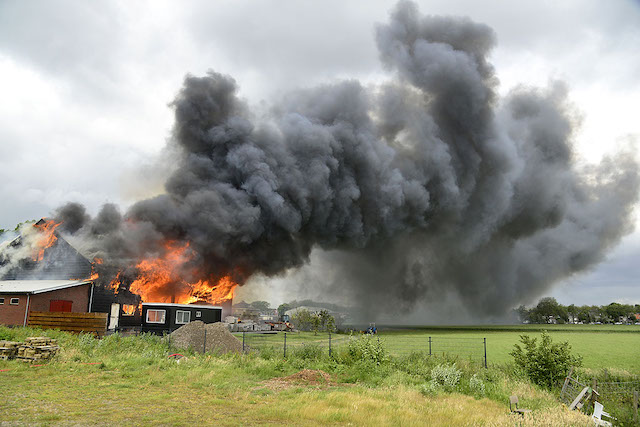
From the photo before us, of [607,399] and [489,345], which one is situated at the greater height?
[607,399]

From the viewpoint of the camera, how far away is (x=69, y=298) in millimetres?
29156

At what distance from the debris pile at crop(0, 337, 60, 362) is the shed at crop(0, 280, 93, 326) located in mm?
13003

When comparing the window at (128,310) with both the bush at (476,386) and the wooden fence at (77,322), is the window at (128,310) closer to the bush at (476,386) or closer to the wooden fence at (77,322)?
the wooden fence at (77,322)

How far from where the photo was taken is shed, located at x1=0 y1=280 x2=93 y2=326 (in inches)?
1036

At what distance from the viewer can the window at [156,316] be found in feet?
91.0

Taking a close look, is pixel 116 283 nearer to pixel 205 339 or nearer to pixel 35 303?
pixel 35 303

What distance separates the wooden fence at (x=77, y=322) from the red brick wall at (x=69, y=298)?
3.31 m

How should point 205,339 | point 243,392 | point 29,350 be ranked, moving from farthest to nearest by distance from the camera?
point 205,339
point 29,350
point 243,392

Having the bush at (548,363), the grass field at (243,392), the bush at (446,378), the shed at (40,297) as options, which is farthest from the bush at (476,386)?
the shed at (40,297)

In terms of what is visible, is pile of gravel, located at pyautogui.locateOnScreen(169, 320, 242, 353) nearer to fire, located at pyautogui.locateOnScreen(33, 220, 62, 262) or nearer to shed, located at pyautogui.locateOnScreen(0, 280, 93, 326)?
shed, located at pyautogui.locateOnScreen(0, 280, 93, 326)

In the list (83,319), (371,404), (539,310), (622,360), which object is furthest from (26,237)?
(539,310)

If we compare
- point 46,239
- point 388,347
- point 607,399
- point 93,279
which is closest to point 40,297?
point 93,279

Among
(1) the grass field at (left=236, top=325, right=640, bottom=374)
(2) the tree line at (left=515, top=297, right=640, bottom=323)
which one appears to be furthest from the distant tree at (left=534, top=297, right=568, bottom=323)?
(1) the grass field at (left=236, top=325, right=640, bottom=374)

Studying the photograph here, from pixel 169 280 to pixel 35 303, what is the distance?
28.4 ft
